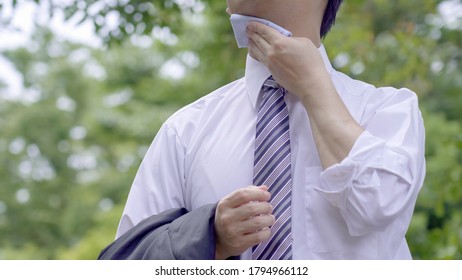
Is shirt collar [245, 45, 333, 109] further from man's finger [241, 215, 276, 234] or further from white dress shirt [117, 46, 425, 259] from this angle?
man's finger [241, 215, 276, 234]

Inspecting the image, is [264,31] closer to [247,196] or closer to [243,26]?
[243,26]

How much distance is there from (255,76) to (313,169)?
1.13 feet

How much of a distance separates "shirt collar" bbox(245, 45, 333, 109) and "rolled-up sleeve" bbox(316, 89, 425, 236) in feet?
1.20

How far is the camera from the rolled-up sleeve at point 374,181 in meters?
1.87

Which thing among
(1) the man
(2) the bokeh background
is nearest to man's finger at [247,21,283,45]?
(1) the man

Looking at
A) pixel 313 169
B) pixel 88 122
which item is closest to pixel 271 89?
pixel 313 169

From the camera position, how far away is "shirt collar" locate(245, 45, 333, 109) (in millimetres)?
2236

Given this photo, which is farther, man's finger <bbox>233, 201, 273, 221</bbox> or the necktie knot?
the necktie knot

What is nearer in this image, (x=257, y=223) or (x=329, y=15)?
(x=257, y=223)

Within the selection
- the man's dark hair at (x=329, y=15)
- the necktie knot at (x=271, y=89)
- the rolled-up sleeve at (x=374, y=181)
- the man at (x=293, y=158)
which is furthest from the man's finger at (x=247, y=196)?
the man's dark hair at (x=329, y=15)

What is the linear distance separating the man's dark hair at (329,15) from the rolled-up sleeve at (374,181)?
49 centimetres

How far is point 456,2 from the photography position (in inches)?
254

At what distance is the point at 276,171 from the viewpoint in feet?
6.79
